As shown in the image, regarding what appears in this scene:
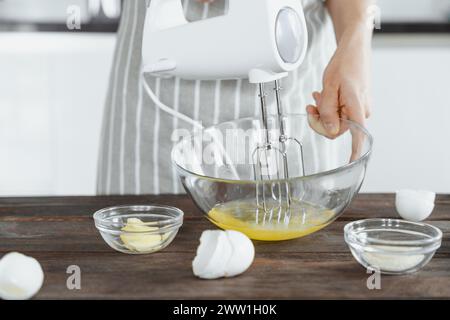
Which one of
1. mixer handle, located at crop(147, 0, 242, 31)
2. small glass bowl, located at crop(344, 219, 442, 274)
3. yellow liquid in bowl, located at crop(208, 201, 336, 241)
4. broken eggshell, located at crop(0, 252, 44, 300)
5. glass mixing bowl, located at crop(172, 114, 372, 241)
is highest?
mixer handle, located at crop(147, 0, 242, 31)

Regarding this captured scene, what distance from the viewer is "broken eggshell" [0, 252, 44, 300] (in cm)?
69

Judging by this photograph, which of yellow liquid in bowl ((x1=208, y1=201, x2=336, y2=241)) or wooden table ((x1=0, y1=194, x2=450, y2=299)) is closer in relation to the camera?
wooden table ((x1=0, y1=194, x2=450, y2=299))

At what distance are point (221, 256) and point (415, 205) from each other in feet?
1.29

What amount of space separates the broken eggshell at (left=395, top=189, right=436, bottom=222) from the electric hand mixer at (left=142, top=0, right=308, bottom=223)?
6.4 inches

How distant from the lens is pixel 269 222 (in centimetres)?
88

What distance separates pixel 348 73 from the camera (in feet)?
3.65

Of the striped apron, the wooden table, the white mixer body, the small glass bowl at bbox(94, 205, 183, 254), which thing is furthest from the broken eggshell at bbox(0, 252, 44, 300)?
the striped apron

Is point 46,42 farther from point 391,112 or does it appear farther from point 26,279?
point 26,279

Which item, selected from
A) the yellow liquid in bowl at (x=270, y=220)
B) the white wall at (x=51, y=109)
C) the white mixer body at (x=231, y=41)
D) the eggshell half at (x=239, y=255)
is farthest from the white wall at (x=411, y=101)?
the eggshell half at (x=239, y=255)

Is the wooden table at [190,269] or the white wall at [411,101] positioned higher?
the white wall at [411,101]

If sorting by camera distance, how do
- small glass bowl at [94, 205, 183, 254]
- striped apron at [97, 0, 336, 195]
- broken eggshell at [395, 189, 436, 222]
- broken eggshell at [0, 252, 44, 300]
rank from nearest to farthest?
1. broken eggshell at [0, 252, 44, 300]
2. small glass bowl at [94, 205, 183, 254]
3. broken eggshell at [395, 189, 436, 222]
4. striped apron at [97, 0, 336, 195]

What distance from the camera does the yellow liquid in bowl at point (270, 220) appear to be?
2.83 ft

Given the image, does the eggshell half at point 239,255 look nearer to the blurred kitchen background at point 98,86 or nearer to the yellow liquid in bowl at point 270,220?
the yellow liquid in bowl at point 270,220

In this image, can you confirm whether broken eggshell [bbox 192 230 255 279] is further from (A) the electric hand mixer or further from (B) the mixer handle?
(B) the mixer handle
